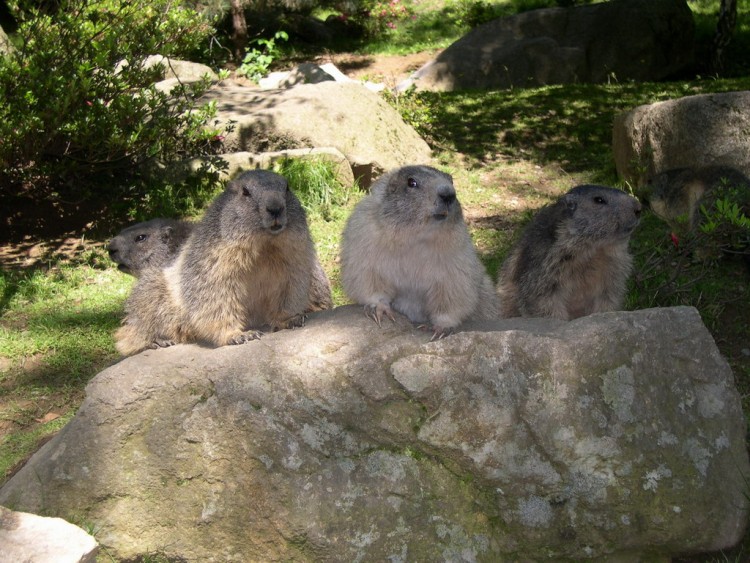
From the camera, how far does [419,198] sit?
5.00 meters

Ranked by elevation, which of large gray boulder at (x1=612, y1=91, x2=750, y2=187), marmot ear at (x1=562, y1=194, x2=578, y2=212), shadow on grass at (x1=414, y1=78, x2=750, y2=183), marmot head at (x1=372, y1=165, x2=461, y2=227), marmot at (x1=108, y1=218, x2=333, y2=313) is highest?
marmot head at (x1=372, y1=165, x2=461, y2=227)

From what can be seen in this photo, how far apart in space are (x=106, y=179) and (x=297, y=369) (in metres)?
6.68

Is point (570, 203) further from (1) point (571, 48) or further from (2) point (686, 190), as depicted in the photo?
(1) point (571, 48)

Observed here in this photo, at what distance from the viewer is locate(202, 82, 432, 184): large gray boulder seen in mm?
10953

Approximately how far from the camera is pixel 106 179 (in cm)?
1022

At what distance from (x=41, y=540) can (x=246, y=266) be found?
6.78ft

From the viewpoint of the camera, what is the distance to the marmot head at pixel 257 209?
16.5ft

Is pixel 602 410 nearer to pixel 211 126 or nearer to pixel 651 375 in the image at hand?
pixel 651 375

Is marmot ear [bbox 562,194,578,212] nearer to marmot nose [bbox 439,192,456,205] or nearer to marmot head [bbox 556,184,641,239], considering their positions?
marmot head [bbox 556,184,641,239]

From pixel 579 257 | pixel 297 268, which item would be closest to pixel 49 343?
pixel 297 268

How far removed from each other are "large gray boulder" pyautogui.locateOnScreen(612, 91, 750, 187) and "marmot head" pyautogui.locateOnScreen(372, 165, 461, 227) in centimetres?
525

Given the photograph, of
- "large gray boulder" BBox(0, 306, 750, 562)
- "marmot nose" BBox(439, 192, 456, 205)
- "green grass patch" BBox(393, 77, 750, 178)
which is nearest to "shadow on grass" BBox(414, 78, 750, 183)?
"green grass patch" BBox(393, 77, 750, 178)

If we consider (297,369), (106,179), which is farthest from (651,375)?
(106,179)

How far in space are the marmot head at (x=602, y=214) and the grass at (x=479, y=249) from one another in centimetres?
98
